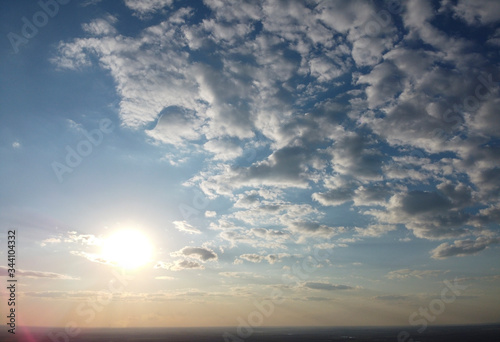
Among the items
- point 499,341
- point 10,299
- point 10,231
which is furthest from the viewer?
point 499,341

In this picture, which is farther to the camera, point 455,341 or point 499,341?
point 455,341

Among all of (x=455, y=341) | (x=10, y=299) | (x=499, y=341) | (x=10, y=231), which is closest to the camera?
(x=10, y=231)

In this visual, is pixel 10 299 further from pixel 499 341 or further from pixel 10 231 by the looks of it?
pixel 499 341

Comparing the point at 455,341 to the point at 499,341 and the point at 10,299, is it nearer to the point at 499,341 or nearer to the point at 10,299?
the point at 499,341

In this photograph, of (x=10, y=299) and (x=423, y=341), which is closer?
(x=10, y=299)

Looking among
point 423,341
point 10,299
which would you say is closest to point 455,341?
point 423,341

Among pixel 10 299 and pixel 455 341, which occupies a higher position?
pixel 10 299

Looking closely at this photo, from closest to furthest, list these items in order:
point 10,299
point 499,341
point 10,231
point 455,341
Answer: point 10,231 → point 10,299 → point 499,341 → point 455,341

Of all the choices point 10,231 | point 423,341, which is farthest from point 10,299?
point 423,341

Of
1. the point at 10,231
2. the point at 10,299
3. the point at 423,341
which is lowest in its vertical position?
the point at 423,341
